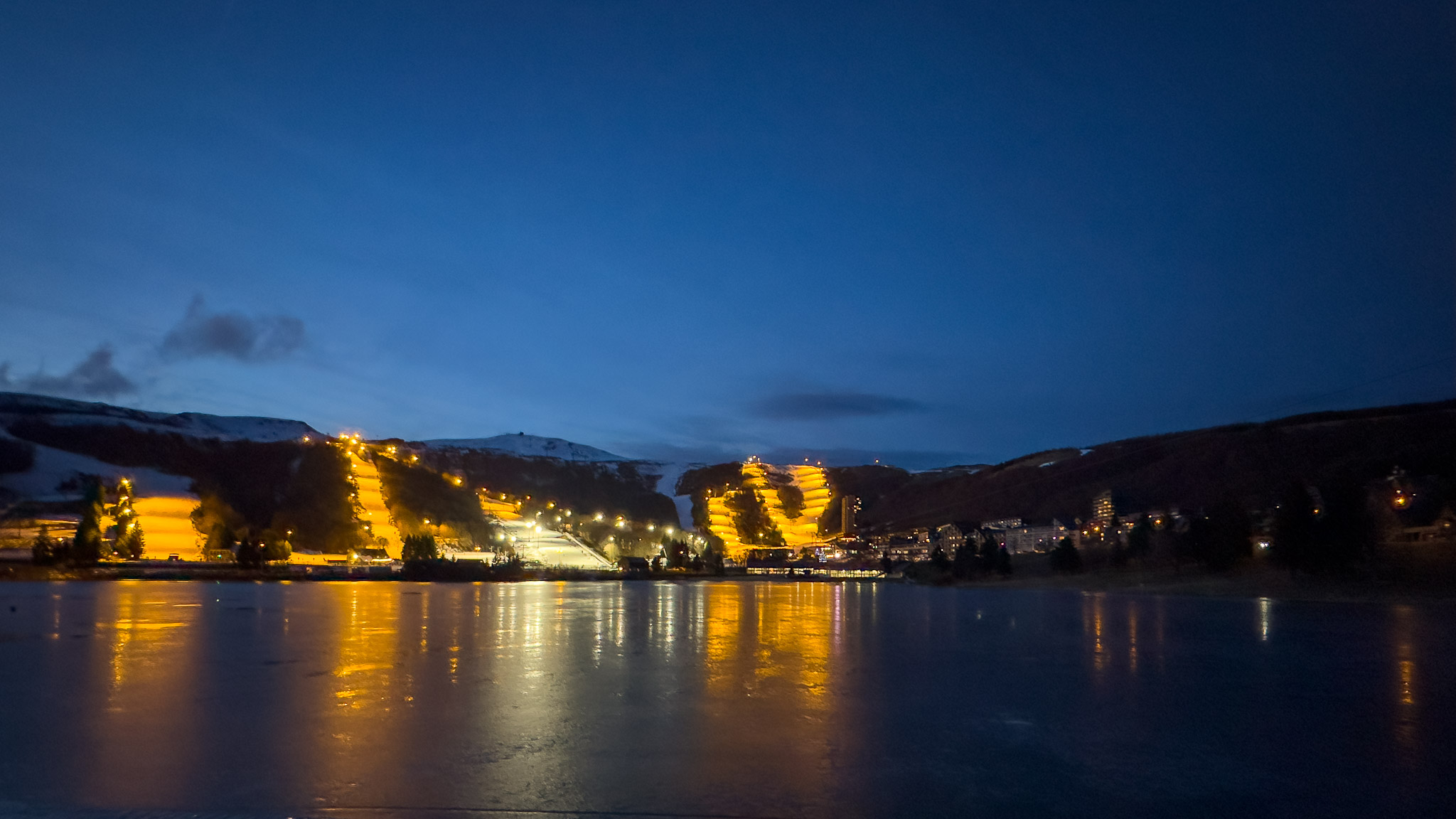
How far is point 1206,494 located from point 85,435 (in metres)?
127

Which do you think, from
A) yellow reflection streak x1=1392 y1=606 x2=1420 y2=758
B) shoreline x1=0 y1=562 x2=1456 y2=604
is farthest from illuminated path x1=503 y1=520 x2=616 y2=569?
yellow reflection streak x1=1392 y1=606 x2=1420 y2=758

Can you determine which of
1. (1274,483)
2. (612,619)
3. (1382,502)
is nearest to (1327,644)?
(612,619)

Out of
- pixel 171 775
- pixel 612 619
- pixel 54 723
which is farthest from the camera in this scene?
pixel 612 619

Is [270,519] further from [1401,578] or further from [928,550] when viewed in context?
[1401,578]

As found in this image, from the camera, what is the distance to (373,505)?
92.2m

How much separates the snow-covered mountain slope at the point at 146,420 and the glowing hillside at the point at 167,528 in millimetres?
36903

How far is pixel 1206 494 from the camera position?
88188 mm

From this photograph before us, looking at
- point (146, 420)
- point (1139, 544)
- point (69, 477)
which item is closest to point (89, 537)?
point (69, 477)

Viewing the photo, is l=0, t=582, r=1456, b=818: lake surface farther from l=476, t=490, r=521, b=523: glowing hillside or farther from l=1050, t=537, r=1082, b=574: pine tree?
l=476, t=490, r=521, b=523: glowing hillside

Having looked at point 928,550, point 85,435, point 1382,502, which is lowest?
point 928,550

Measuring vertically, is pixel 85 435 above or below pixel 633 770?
above

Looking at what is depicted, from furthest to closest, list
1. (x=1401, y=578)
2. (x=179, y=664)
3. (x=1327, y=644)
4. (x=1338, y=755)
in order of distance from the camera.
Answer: (x=1401, y=578)
(x=1327, y=644)
(x=179, y=664)
(x=1338, y=755)

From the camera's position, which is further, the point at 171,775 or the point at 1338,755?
the point at 1338,755

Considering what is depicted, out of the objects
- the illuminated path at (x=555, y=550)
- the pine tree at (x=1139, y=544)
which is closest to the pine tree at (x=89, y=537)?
the illuminated path at (x=555, y=550)
